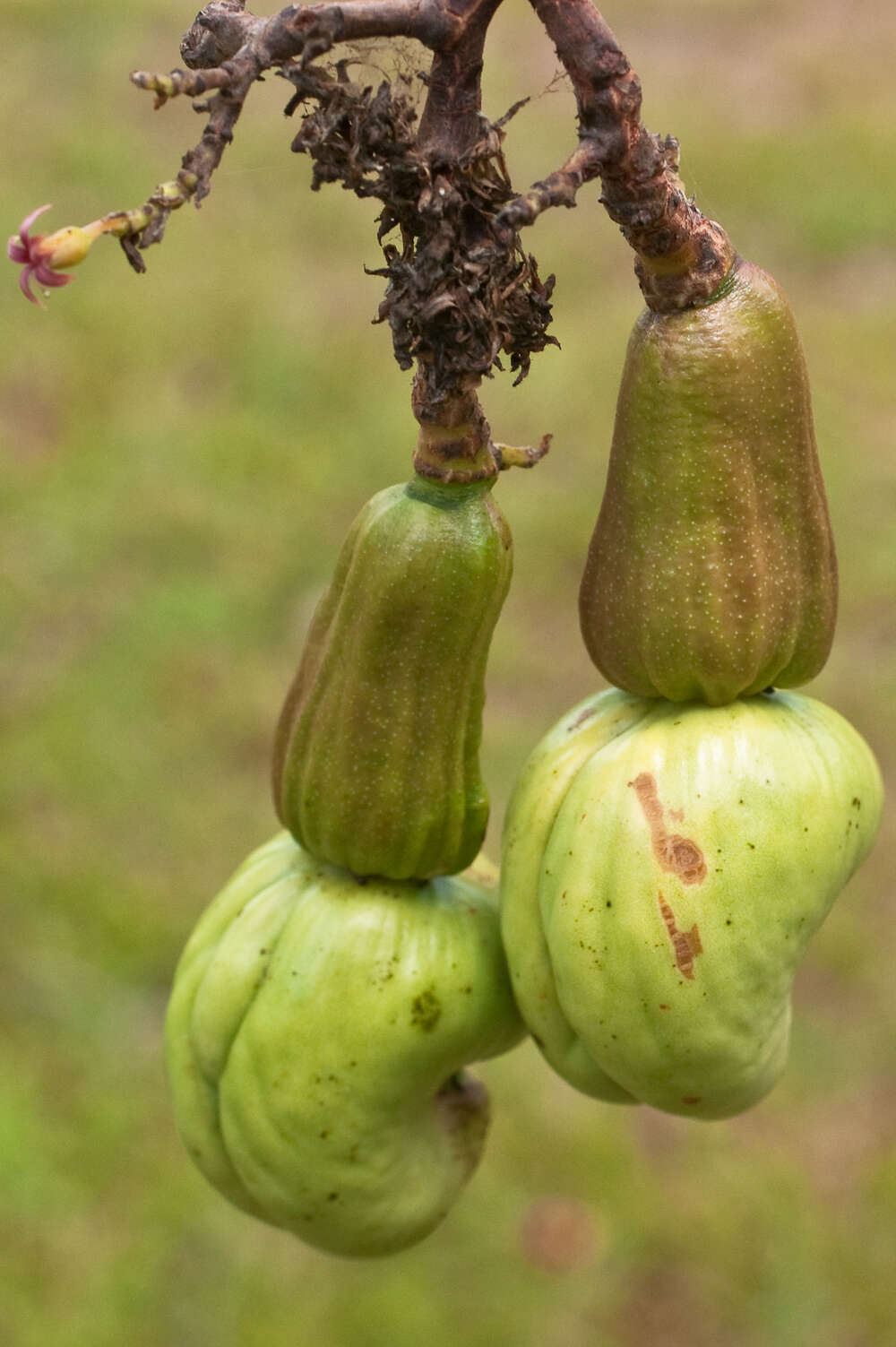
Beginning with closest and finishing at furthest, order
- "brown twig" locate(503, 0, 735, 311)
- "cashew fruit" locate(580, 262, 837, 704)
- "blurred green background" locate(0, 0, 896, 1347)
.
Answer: "brown twig" locate(503, 0, 735, 311) → "cashew fruit" locate(580, 262, 837, 704) → "blurred green background" locate(0, 0, 896, 1347)

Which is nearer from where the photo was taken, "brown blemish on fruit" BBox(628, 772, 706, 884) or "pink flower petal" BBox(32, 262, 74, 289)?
"pink flower petal" BBox(32, 262, 74, 289)

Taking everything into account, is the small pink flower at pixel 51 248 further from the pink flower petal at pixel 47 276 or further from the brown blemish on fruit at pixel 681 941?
the brown blemish on fruit at pixel 681 941

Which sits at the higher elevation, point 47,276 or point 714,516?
point 47,276

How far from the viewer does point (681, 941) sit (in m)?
1.59

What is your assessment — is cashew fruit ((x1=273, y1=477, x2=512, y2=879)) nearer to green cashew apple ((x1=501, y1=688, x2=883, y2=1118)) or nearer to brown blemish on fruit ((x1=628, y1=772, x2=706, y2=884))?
green cashew apple ((x1=501, y1=688, x2=883, y2=1118))

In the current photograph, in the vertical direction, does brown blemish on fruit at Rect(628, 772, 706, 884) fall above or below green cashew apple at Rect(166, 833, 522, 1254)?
above

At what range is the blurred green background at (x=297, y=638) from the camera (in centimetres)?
371

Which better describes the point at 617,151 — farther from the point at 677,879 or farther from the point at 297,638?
the point at 297,638

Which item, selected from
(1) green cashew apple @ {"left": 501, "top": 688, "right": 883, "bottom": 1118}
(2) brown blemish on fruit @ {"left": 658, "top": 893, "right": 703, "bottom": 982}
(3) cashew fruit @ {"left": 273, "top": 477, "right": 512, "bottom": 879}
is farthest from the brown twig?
(2) brown blemish on fruit @ {"left": 658, "top": 893, "right": 703, "bottom": 982}

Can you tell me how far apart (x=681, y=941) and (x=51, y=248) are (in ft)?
2.77

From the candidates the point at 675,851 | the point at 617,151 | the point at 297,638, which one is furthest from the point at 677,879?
the point at 297,638

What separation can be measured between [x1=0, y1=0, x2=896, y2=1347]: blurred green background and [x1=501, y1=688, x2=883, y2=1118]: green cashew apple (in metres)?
2.16

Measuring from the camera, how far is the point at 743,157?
6.71 meters

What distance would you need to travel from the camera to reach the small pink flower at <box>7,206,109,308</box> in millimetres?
1120
